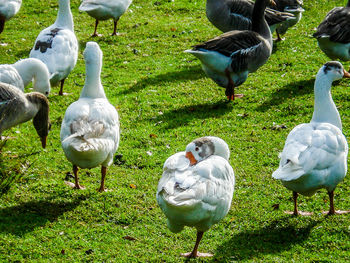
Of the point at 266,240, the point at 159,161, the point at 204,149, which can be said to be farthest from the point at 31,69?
the point at 266,240

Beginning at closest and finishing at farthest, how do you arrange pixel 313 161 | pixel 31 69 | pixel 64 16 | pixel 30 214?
pixel 313 161, pixel 30 214, pixel 31 69, pixel 64 16

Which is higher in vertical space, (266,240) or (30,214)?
(266,240)

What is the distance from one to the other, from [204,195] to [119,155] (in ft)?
11.2

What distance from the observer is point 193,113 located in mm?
10953

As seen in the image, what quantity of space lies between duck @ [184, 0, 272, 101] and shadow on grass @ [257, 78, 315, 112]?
0.66 metres

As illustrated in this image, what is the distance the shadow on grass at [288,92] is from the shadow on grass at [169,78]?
1937mm

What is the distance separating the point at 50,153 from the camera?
9242 millimetres

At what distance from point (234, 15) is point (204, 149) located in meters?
7.10

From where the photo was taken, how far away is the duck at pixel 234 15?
13.3 m

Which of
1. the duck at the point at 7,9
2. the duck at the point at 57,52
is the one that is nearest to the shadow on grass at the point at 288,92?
the duck at the point at 57,52

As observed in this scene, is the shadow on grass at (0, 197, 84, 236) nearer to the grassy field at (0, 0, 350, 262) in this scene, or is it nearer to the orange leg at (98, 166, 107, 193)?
the grassy field at (0, 0, 350, 262)

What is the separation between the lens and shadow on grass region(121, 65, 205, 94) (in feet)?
39.8

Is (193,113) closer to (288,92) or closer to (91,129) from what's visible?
(288,92)

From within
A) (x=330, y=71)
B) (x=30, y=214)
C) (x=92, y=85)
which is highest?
(x=330, y=71)
